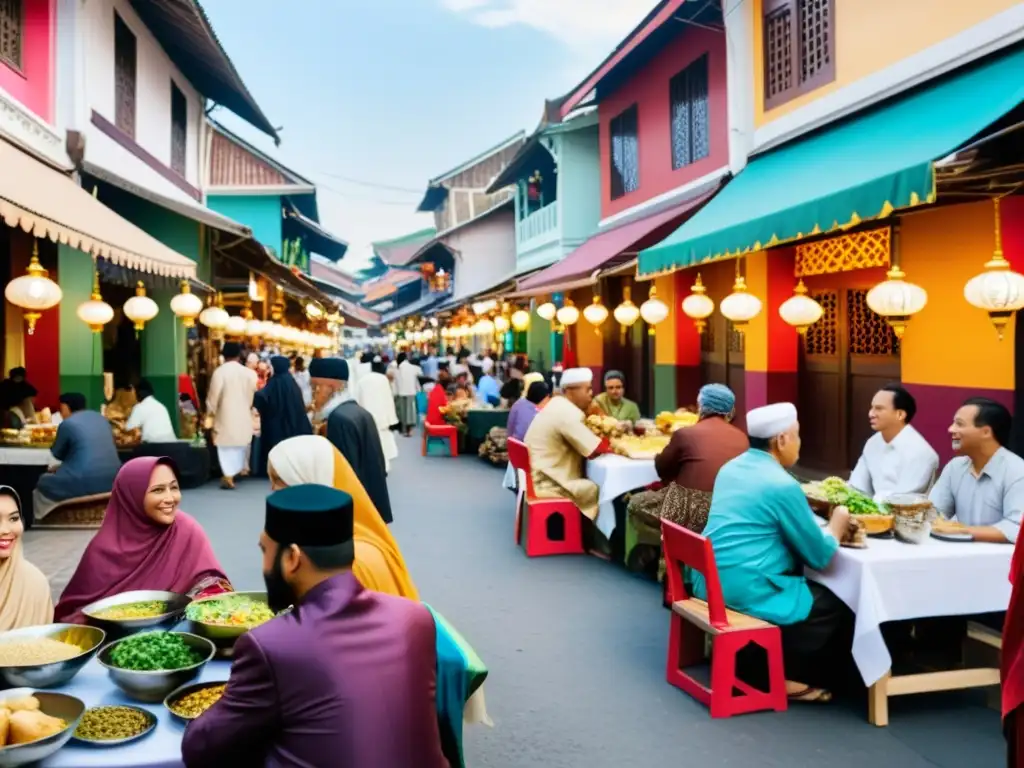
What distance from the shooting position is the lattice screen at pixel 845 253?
8.25 m

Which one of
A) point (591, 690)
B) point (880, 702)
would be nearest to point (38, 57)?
point (591, 690)

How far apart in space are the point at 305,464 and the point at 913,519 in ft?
10.7

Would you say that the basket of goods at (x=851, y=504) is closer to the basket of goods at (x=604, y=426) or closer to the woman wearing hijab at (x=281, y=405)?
the basket of goods at (x=604, y=426)

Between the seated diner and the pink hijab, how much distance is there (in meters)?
5.32

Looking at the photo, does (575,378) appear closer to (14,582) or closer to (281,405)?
(281,405)

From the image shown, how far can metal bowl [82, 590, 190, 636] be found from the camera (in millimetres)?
3363

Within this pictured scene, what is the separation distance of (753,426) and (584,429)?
3.39 m

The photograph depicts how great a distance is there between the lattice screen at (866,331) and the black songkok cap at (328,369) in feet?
17.6

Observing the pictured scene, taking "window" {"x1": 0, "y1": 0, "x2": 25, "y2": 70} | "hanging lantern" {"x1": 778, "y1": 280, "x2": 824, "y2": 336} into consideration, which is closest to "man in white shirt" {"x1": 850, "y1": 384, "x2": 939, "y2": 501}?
"hanging lantern" {"x1": 778, "y1": 280, "x2": 824, "y2": 336}

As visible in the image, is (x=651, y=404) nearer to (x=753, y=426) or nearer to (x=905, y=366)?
(x=905, y=366)

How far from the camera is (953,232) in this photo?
23.5 feet

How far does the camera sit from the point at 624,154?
621 inches

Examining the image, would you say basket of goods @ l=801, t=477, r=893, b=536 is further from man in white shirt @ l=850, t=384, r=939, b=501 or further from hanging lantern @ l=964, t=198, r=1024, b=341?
hanging lantern @ l=964, t=198, r=1024, b=341

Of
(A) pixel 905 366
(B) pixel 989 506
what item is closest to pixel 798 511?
(B) pixel 989 506
